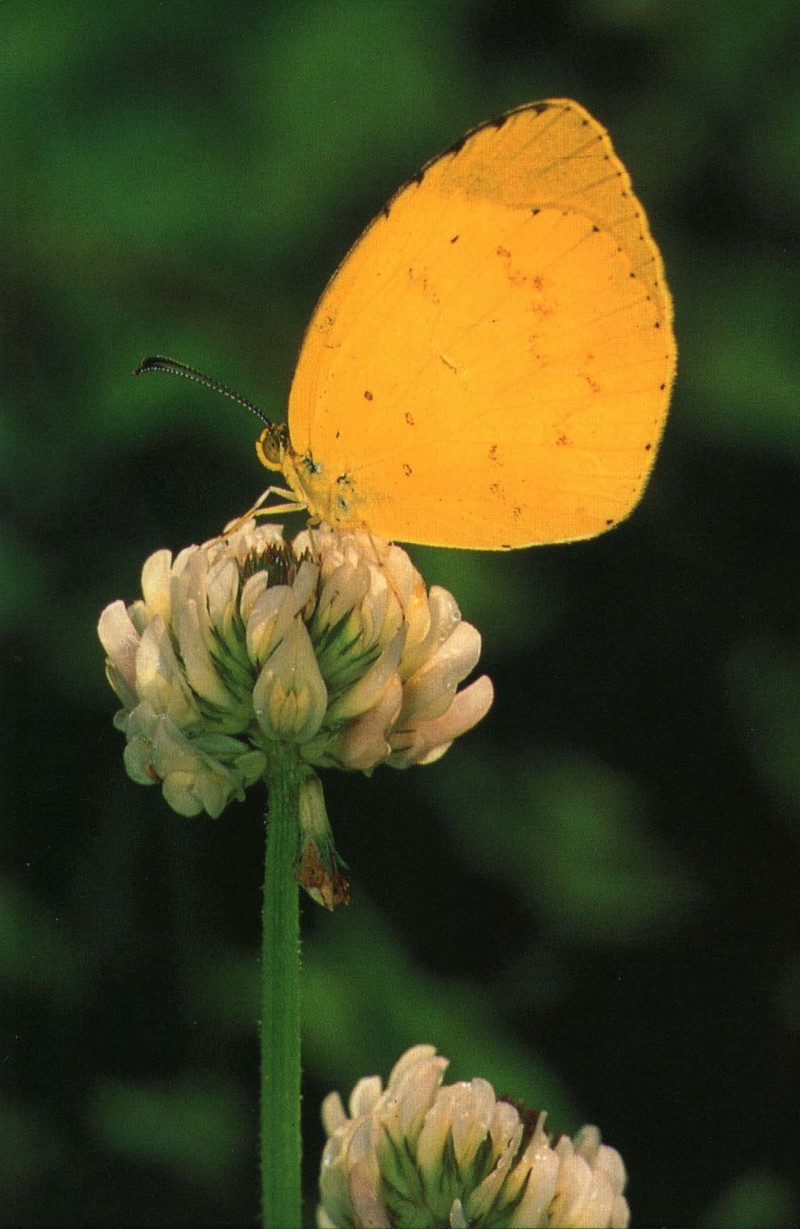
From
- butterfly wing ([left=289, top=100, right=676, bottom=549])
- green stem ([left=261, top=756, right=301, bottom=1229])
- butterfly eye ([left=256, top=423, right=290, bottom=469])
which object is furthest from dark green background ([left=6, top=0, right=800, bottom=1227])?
green stem ([left=261, top=756, right=301, bottom=1229])

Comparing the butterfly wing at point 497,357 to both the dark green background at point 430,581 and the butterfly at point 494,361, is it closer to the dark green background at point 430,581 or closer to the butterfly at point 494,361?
the butterfly at point 494,361

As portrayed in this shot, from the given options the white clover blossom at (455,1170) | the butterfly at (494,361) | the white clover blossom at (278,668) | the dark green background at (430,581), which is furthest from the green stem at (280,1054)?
the dark green background at (430,581)

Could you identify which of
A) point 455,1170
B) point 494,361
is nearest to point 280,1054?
point 455,1170

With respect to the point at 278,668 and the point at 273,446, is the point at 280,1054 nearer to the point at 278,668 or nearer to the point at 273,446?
the point at 278,668

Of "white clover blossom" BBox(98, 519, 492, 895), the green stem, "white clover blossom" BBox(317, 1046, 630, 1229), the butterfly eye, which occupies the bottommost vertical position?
"white clover blossom" BBox(317, 1046, 630, 1229)

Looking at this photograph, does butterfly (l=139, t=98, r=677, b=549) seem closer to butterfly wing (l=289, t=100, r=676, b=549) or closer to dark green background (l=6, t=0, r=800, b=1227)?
butterfly wing (l=289, t=100, r=676, b=549)

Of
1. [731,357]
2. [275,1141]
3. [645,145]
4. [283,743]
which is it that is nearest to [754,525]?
[731,357]

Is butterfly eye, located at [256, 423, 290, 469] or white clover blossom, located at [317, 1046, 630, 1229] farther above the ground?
butterfly eye, located at [256, 423, 290, 469]
